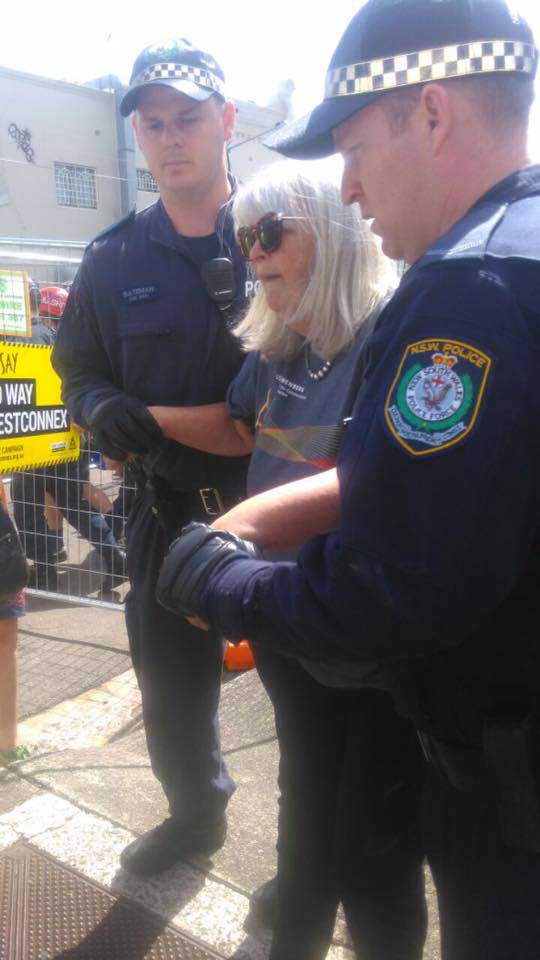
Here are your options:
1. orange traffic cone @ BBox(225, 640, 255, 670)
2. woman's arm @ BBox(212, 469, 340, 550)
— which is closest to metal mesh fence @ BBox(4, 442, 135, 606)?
orange traffic cone @ BBox(225, 640, 255, 670)

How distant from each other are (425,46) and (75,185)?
23.8 meters

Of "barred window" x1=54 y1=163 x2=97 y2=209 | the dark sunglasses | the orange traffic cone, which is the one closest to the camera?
the dark sunglasses

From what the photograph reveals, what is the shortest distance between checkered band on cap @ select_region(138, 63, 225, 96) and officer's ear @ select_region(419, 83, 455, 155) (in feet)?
4.85

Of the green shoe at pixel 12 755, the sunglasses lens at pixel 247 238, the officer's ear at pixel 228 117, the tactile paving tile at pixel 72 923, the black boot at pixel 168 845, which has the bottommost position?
the tactile paving tile at pixel 72 923

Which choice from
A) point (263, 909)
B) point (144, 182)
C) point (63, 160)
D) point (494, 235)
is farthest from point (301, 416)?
point (144, 182)

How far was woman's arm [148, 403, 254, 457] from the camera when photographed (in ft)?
7.59

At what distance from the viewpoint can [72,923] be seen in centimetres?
231

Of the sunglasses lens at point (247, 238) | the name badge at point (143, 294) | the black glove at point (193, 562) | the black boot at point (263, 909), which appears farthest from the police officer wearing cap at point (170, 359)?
the black glove at point (193, 562)

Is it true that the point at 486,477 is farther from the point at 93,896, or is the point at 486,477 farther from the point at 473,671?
the point at 93,896

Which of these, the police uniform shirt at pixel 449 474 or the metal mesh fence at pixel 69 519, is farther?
the metal mesh fence at pixel 69 519

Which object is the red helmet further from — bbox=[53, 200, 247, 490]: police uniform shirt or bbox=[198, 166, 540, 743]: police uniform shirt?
bbox=[198, 166, 540, 743]: police uniform shirt

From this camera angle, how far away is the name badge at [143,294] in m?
2.43

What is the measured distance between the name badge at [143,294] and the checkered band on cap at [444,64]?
51.9 inches

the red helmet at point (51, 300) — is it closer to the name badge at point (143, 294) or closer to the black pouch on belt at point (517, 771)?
the name badge at point (143, 294)
